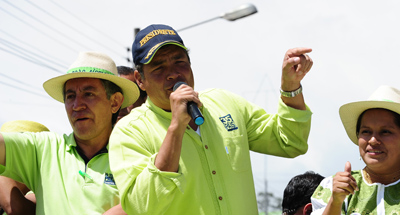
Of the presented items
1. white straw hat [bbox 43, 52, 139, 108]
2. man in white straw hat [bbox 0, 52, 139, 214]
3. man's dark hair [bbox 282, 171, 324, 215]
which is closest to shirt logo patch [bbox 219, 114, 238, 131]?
man in white straw hat [bbox 0, 52, 139, 214]

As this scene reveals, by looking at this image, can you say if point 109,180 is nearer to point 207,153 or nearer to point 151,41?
point 207,153

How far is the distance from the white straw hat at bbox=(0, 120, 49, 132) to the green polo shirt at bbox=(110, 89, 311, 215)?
165 centimetres

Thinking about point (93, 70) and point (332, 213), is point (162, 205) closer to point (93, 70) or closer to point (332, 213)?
point (332, 213)

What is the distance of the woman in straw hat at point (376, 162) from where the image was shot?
418cm

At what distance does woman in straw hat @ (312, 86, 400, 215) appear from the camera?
13.7 feet

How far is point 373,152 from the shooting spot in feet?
13.8

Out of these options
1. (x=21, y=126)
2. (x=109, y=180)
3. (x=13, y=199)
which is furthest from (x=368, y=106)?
(x=21, y=126)

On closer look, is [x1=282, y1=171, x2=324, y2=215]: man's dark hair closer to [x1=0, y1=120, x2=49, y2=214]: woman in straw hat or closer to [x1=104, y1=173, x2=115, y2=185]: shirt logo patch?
[x1=104, y1=173, x2=115, y2=185]: shirt logo patch

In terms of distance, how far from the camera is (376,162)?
4164 mm

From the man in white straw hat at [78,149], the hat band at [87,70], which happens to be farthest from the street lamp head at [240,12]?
the hat band at [87,70]

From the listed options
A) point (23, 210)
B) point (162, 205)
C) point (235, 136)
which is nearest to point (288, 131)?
point (235, 136)

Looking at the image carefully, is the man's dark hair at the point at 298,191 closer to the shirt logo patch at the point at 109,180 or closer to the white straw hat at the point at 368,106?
the white straw hat at the point at 368,106

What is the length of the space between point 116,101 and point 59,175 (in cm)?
79

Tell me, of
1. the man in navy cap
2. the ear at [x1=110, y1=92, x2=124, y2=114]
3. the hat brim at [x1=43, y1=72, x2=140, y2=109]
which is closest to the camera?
the man in navy cap
